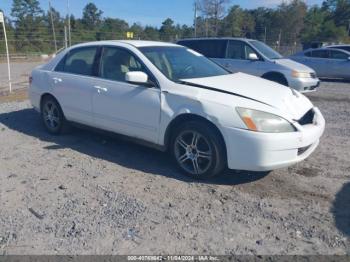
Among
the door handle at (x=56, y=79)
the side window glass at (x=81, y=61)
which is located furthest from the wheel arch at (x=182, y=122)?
the door handle at (x=56, y=79)

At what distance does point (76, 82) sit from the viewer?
5.61 m

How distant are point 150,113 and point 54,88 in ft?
7.30

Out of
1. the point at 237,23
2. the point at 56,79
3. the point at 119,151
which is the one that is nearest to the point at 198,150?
the point at 119,151

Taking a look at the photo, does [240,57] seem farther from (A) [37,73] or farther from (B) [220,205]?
(B) [220,205]

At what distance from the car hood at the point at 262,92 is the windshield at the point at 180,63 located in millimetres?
214

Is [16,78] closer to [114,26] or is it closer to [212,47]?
[212,47]

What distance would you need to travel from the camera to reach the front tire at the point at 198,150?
4125 millimetres

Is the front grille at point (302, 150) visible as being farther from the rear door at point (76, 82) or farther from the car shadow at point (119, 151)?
the rear door at point (76, 82)

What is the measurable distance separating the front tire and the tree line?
25075 millimetres

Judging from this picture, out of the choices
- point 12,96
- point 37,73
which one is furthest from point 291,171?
point 12,96

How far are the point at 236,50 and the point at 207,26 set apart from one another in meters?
28.0

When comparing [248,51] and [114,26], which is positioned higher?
[114,26]

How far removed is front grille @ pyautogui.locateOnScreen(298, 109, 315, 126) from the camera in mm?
4345

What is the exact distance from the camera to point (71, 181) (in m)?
4.39
